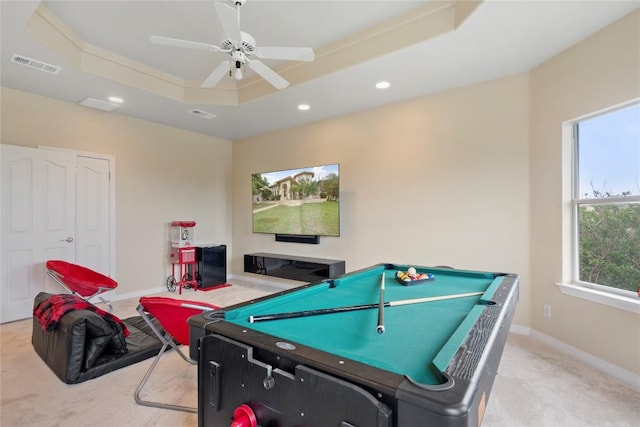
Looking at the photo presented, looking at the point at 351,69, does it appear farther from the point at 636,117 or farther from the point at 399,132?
the point at 636,117

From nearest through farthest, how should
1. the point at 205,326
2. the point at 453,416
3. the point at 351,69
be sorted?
1. the point at 453,416
2. the point at 205,326
3. the point at 351,69

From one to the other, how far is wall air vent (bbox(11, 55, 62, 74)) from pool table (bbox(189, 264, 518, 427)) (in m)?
3.42

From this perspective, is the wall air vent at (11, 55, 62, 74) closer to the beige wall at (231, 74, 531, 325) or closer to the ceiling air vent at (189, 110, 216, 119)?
the ceiling air vent at (189, 110, 216, 119)

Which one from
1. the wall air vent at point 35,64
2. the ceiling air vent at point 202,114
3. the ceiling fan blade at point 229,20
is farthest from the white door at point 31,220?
the ceiling fan blade at point 229,20

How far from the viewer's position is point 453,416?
0.66m

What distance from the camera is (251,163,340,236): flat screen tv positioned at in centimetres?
445

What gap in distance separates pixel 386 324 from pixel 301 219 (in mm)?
3527

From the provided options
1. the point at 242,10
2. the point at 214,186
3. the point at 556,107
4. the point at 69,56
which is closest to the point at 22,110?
the point at 69,56

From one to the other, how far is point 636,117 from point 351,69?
2.37 meters

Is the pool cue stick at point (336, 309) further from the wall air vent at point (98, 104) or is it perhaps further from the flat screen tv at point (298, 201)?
the wall air vent at point (98, 104)

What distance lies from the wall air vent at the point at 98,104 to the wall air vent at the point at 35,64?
733mm

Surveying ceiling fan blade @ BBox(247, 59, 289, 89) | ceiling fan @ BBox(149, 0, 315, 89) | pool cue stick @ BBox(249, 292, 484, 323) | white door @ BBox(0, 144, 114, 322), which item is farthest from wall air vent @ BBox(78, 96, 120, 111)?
pool cue stick @ BBox(249, 292, 484, 323)

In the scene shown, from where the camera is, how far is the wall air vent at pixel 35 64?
2.95 m

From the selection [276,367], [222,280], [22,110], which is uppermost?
[22,110]
